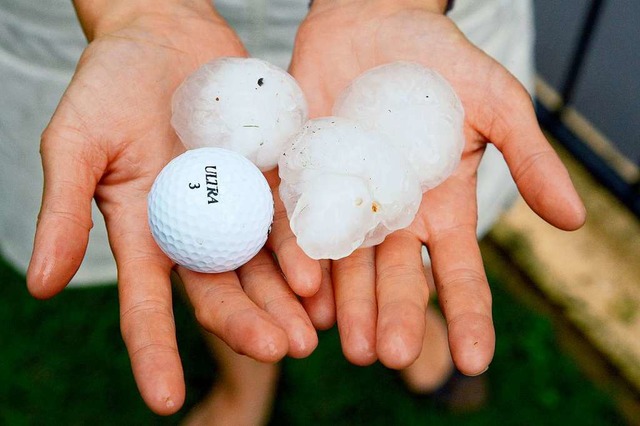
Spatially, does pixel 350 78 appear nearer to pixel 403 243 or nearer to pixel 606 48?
pixel 403 243

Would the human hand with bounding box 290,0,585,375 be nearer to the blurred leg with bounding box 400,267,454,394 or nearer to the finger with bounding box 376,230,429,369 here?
the finger with bounding box 376,230,429,369

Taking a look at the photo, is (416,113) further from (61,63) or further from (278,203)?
(61,63)

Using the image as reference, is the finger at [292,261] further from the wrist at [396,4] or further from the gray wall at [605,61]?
the gray wall at [605,61]

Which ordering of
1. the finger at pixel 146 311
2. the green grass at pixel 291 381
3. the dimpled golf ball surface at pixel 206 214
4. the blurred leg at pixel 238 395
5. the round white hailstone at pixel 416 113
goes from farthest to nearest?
the green grass at pixel 291 381
the blurred leg at pixel 238 395
the round white hailstone at pixel 416 113
the dimpled golf ball surface at pixel 206 214
the finger at pixel 146 311

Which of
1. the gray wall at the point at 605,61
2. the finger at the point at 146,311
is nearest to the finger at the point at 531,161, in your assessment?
the finger at the point at 146,311

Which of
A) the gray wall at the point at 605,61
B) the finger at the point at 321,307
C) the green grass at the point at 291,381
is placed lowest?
the green grass at the point at 291,381

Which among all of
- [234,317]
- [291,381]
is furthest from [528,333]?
[234,317]

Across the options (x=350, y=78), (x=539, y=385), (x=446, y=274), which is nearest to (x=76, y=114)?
(x=350, y=78)
